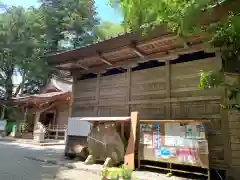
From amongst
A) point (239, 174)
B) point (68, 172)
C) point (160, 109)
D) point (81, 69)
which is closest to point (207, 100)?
point (160, 109)

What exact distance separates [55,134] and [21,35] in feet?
52.1

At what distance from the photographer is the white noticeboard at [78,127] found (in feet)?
32.3

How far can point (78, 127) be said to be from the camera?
10.1 m

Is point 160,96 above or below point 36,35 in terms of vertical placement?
below

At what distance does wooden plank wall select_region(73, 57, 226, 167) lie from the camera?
6941mm

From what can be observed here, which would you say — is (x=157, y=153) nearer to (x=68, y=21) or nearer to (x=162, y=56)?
(x=162, y=56)

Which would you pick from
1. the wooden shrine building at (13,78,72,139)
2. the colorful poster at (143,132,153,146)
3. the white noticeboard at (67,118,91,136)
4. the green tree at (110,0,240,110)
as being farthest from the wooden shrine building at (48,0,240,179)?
the wooden shrine building at (13,78,72,139)

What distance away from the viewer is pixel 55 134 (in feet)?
70.9

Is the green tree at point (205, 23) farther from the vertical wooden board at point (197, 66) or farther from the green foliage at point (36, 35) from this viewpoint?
the green foliage at point (36, 35)

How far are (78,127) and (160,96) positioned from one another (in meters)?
4.18

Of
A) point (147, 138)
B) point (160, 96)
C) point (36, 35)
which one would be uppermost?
point (36, 35)

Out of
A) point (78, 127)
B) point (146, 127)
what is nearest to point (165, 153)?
point (146, 127)

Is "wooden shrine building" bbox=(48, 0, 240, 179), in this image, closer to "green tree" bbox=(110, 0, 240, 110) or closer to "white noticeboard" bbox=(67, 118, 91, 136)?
"white noticeboard" bbox=(67, 118, 91, 136)

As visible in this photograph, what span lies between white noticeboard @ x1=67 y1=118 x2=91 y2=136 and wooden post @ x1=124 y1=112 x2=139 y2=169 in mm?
2453
